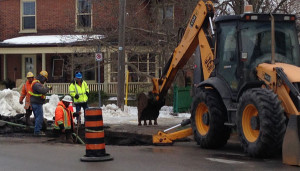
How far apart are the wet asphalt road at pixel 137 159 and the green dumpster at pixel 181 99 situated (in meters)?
9.92

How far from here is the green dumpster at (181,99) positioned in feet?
73.8

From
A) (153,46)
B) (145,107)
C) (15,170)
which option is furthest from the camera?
(153,46)

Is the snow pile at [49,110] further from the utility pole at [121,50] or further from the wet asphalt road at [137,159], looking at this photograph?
the wet asphalt road at [137,159]

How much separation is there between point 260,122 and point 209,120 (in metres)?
2.13

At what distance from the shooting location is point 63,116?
1350 centimetres

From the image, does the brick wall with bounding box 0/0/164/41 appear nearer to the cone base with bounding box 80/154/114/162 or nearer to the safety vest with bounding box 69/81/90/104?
the safety vest with bounding box 69/81/90/104

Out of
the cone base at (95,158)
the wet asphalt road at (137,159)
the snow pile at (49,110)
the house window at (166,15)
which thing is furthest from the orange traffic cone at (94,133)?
the house window at (166,15)

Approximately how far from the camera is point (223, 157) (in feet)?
33.3

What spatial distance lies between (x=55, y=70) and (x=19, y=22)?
4067 mm

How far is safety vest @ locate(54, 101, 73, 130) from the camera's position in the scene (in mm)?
13383

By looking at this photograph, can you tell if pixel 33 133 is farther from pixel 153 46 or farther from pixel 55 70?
pixel 55 70

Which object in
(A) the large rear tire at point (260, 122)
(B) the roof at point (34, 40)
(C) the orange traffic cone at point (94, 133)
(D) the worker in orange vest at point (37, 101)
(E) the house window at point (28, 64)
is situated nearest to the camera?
(A) the large rear tire at point (260, 122)

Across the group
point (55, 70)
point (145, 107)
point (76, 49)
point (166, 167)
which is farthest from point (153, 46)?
point (166, 167)

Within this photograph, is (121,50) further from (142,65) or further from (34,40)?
(34,40)
